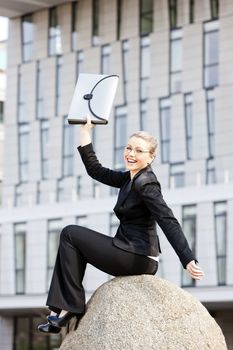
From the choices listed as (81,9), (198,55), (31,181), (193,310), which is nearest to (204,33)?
(198,55)

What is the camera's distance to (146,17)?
4047 cm

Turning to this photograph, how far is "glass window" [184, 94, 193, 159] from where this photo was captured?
38.5 metres

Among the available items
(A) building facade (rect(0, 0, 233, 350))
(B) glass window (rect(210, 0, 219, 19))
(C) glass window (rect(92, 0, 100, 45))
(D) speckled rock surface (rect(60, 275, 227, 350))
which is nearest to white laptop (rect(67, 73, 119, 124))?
(D) speckled rock surface (rect(60, 275, 227, 350))

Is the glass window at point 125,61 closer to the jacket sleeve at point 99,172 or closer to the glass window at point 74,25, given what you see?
the glass window at point 74,25

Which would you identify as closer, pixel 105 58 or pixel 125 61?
pixel 125 61

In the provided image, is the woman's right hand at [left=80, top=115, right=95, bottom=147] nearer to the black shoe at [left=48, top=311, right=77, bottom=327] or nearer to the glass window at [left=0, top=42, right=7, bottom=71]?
the black shoe at [left=48, top=311, right=77, bottom=327]

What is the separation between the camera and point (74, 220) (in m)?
40.2

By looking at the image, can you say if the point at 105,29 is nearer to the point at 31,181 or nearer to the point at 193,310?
the point at 31,181

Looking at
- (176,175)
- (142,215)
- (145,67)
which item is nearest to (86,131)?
(142,215)

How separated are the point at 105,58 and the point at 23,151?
5544 millimetres

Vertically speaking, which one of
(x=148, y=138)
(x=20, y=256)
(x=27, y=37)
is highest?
(x=27, y=37)

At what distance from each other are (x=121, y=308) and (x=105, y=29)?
34.8 m

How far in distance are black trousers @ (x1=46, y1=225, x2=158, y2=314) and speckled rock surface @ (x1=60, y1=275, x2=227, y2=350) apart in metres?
0.15

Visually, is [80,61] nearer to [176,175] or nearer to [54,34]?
[54,34]
